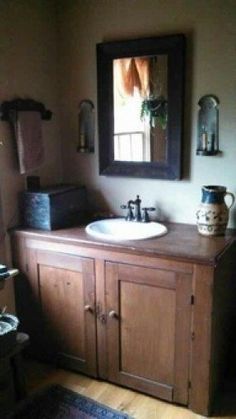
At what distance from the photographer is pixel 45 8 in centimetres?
232

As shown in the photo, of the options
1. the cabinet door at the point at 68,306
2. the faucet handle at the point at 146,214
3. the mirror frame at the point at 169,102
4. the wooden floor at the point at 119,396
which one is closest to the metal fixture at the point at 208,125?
the mirror frame at the point at 169,102

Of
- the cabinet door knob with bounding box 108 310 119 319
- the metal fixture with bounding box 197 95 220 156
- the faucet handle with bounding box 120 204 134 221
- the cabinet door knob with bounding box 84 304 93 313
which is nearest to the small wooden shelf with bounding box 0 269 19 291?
the cabinet door knob with bounding box 84 304 93 313

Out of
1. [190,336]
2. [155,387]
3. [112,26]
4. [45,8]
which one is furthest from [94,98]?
[155,387]

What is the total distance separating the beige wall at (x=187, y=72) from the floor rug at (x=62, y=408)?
1.05 m

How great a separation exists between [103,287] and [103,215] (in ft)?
1.82

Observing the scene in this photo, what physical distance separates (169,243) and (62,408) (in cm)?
95

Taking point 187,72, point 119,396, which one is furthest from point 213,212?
point 119,396

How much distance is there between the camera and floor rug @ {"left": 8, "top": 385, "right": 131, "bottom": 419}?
188 cm

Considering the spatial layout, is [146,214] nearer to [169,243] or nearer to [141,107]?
[169,243]

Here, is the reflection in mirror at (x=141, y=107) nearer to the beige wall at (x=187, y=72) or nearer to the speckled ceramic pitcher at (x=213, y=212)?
the beige wall at (x=187, y=72)

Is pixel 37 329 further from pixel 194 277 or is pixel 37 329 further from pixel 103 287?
pixel 194 277

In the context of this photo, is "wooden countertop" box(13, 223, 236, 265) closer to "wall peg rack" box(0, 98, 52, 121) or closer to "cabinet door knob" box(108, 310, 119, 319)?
"cabinet door knob" box(108, 310, 119, 319)

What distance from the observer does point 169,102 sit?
2137mm

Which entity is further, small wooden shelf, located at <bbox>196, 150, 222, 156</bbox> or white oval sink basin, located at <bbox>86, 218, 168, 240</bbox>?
white oval sink basin, located at <bbox>86, 218, 168, 240</bbox>
